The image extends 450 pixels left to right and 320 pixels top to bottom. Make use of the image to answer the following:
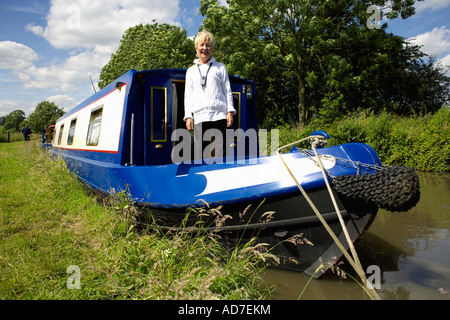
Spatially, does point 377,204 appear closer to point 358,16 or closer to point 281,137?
point 281,137

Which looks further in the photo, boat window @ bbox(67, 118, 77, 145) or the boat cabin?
boat window @ bbox(67, 118, 77, 145)

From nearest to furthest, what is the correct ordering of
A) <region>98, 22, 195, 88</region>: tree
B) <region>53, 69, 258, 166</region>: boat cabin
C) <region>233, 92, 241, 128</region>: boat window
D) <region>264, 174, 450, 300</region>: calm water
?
<region>264, 174, 450, 300</region>: calm water
<region>53, 69, 258, 166</region>: boat cabin
<region>233, 92, 241, 128</region>: boat window
<region>98, 22, 195, 88</region>: tree

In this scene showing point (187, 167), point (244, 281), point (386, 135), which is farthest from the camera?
point (386, 135)

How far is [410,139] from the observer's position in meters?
8.50

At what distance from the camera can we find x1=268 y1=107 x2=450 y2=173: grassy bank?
809 centimetres

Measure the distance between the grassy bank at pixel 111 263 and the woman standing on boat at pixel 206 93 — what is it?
1.19m

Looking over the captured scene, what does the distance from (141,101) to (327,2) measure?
40.6 ft

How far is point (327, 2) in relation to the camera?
1311 cm

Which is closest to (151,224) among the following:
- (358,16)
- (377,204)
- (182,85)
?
(182,85)

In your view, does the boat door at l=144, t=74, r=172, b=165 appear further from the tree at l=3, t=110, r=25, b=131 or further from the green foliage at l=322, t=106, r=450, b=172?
the tree at l=3, t=110, r=25, b=131

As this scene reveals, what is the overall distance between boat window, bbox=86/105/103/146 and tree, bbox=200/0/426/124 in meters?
9.63

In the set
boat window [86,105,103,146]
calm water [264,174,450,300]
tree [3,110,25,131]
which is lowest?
calm water [264,174,450,300]

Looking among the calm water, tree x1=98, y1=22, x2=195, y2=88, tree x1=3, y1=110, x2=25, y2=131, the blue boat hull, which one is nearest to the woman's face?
the blue boat hull
